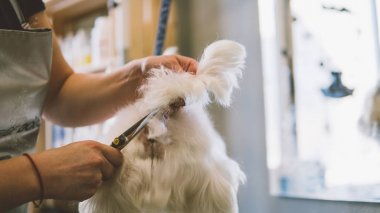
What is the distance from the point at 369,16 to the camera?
0.77 m

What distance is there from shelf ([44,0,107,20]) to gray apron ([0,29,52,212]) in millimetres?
1259

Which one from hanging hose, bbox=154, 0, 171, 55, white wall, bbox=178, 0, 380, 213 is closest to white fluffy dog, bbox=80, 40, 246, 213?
white wall, bbox=178, 0, 380, 213

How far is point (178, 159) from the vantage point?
0.46 meters

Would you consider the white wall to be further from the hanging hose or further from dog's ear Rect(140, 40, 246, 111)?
dog's ear Rect(140, 40, 246, 111)

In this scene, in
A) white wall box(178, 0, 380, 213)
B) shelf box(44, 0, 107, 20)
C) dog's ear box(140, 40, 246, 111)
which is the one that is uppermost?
shelf box(44, 0, 107, 20)

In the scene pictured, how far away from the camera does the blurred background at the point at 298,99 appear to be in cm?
78

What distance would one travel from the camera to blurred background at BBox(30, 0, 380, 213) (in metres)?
0.78

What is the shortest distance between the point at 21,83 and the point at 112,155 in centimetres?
20

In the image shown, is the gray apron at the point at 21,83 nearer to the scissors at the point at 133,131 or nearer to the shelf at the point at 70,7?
the scissors at the point at 133,131

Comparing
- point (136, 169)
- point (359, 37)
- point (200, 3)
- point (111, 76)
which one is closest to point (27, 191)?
point (136, 169)

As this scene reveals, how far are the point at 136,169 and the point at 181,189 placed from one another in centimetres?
6

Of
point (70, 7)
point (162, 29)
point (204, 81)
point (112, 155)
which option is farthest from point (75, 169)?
point (70, 7)

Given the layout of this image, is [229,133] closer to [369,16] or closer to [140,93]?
[369,16]

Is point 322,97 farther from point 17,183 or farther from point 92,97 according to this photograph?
point 17,183
